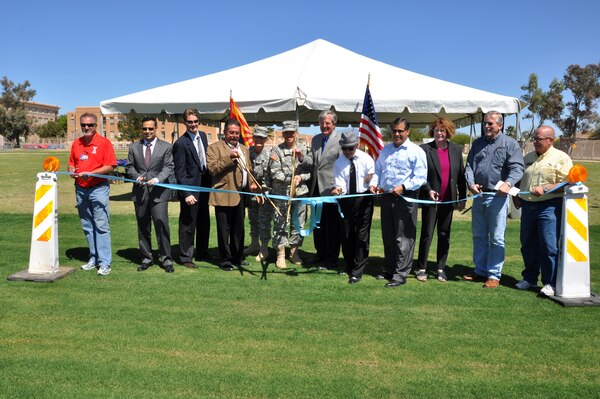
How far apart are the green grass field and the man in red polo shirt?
43 centimetres

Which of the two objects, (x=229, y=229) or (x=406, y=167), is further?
(x=229, y=229)

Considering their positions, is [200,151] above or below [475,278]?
above

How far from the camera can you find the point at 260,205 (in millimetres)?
6816

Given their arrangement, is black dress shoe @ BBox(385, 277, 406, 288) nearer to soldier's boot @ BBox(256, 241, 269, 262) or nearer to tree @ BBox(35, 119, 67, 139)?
soldier's boot @ BBox(256, 241, 269, 262)

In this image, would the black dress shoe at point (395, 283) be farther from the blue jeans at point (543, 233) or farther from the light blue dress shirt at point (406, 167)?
the blue jeans at point (543, 233)

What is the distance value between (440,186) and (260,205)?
2446mm

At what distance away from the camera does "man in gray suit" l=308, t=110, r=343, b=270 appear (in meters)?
6.40

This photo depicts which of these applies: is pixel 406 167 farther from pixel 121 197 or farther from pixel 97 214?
pixel 121 197

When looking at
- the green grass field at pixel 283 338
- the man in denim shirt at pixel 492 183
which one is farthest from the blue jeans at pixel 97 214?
the man in denim shirt at pixel 492 183

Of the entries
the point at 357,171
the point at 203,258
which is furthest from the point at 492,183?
the point at 203,258

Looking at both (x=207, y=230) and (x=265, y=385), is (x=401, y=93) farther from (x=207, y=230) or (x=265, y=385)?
(x=265, y=385)

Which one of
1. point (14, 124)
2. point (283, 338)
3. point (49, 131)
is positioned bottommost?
point (283, 338)

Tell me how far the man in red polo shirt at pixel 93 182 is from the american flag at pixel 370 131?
3.44m

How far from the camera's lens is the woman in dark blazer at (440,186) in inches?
235
